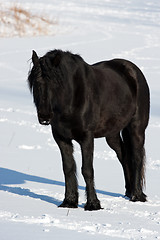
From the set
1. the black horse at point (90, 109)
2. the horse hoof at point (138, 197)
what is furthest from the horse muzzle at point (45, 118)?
the horse hoof at point (138, 197)

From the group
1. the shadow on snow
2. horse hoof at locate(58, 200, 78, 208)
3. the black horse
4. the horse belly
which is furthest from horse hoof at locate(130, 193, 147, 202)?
horse hoof at locate(58, 200, 78, 208)

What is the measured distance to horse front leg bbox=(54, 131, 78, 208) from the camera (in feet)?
17.6

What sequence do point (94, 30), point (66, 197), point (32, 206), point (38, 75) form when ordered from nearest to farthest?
1. point (38, 75)
2. point (32, 206)
3. point (66, 197)
4. point (94, 30)

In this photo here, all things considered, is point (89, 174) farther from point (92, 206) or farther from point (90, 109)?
point (90, 109)

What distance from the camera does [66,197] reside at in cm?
542

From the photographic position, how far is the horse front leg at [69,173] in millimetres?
5367

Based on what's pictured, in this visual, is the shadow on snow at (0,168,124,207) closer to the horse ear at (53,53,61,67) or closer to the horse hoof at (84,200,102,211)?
the horse hoof at (84,200,102,211)

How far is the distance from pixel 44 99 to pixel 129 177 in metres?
1.93

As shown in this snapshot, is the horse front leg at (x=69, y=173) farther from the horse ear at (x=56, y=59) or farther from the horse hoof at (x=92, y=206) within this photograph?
the horse ear at (x=56, y=59)

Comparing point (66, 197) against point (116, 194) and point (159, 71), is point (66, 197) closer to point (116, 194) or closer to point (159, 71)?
point (116, 194)

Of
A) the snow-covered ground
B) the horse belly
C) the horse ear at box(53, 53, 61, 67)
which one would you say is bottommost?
the snow-covered ground

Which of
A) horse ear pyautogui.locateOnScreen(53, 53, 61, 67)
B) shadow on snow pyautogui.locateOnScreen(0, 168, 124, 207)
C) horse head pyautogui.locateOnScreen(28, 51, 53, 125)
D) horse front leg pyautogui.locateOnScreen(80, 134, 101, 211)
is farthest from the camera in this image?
shadow on snow pyautogui.locateOnScreen(0, 168, 124, 207)

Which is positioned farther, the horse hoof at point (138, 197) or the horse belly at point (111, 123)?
the horse hoof at point (138, 197)

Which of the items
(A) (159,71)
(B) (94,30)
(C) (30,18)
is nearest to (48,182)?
(A) (159,71)
